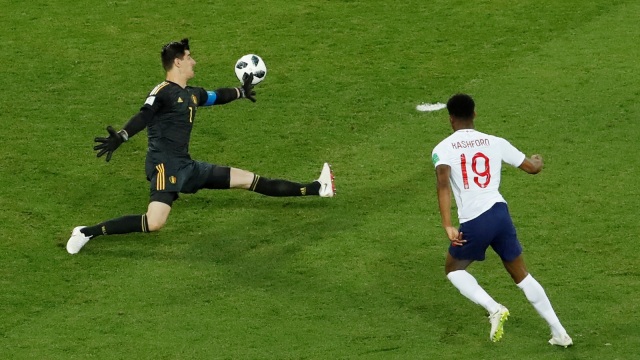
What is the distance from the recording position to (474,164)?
32.6ft

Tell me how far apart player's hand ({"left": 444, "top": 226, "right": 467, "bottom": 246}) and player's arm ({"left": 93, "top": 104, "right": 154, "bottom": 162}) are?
11.0 feet

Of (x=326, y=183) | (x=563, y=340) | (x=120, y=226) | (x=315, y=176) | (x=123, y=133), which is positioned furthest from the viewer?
(x=315, y=176)

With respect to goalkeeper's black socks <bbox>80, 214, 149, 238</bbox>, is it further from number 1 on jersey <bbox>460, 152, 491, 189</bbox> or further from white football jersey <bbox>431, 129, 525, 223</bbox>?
number 1 on jersey <bbox>460, 152, 491, 189</bbox>

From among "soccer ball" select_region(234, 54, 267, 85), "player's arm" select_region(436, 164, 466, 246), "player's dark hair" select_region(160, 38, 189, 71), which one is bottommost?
"player's arm" select_region(436, 164, 466, 246)

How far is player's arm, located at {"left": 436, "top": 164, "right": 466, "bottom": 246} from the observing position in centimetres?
973

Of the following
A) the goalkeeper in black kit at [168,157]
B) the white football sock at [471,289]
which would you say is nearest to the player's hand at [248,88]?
the goalkeeper in black kit at [168,157]

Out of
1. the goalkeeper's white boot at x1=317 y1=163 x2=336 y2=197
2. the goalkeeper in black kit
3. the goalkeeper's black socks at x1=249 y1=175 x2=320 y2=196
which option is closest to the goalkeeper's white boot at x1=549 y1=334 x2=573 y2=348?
the goalkeeper's white boot at x1=317 y1=163 x2=336 y2=197

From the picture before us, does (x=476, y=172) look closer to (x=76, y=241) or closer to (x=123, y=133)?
(x=123, y=133)

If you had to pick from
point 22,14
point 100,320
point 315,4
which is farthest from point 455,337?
point 22,14

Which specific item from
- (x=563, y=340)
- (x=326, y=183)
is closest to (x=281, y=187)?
(x=326, y=183)

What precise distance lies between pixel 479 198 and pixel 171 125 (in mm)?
3756

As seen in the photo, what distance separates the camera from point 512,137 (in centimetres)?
1427

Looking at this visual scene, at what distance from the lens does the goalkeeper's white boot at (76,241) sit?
12227 millimetres

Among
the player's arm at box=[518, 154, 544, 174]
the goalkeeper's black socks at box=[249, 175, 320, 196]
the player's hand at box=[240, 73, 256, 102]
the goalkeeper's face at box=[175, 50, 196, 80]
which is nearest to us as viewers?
the player's arm at box=[518, 154, 544, 174]
